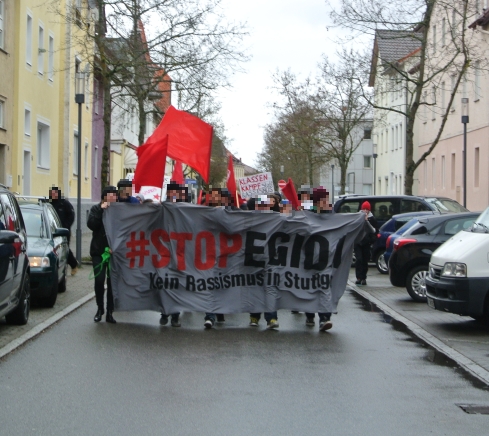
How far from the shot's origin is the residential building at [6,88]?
28.0m

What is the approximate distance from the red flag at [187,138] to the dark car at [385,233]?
9156mm

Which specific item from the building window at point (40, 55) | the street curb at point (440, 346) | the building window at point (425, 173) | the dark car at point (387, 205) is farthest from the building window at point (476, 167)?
the street curb at point (440, 346)

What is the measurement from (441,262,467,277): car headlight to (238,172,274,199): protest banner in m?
14.0

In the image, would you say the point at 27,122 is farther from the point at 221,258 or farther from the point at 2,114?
the point at 221,258

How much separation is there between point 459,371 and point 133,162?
47873mm

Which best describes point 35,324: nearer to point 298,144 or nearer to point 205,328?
point 205,328

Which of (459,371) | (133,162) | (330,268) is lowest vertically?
(459,371)

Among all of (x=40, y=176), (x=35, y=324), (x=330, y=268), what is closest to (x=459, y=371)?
(x=330, y=268)

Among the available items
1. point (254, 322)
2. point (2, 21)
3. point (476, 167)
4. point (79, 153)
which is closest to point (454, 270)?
point (254, 322)

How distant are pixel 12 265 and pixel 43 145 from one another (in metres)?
24.6

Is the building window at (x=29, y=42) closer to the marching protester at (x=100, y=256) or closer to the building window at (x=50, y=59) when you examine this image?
the building window at (x=50, y=59)

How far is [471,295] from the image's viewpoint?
1154 centimetres

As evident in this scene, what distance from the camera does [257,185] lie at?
26.6 metres

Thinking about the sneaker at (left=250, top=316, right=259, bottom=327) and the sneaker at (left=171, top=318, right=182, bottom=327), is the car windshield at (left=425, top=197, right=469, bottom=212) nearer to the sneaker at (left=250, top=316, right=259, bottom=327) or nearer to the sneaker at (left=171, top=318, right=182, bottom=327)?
the sneaker at (left=250, top=316, right=259, bottom=327)
